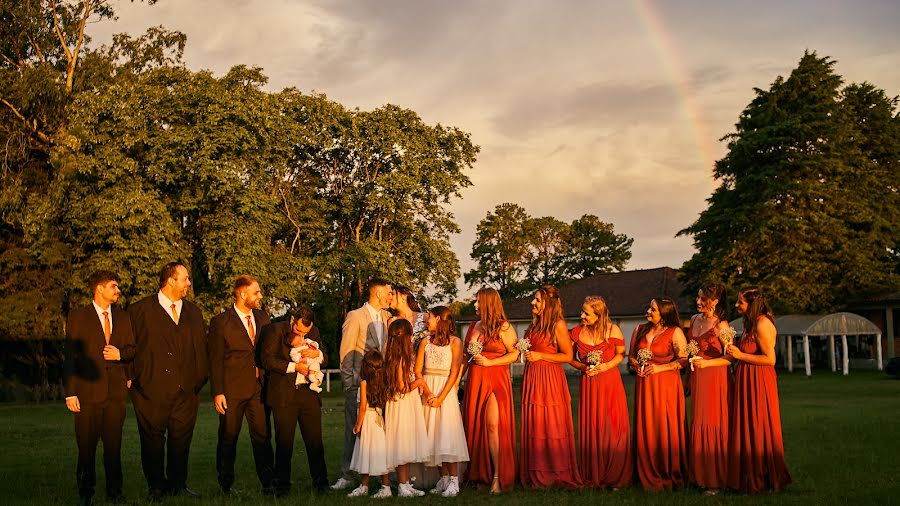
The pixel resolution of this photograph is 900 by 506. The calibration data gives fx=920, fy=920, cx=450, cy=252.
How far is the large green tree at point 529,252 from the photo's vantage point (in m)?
77.5

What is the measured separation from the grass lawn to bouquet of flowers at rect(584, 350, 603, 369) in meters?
1.39

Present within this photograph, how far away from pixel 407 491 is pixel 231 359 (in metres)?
2.37

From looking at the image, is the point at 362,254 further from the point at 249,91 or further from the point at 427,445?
the point at 427,445

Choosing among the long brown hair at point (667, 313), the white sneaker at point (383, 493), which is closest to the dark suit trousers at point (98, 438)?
the white sneaker at point (383, 493)

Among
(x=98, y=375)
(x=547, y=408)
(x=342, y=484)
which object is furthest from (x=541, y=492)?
(x=98, y=375)

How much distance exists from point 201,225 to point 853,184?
108ft

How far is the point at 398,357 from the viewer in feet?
32.6

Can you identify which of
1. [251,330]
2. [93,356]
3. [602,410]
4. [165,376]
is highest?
[251,330]

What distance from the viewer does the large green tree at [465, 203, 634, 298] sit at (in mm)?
77500

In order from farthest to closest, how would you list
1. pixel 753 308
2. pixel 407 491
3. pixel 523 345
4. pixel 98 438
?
1. pixel 523 345
2. pixel 753 308
3. pixel 407 491
4. pixel 98 438

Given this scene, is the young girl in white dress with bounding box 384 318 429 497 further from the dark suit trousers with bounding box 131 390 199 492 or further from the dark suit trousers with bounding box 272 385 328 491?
the dark suit trousers with bounding box 131 390 199 492

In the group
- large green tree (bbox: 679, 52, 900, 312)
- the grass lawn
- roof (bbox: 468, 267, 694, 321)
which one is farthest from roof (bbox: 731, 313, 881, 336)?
the grass lawn

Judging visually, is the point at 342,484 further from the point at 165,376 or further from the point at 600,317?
the point at 600,317

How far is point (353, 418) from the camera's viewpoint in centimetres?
1091
